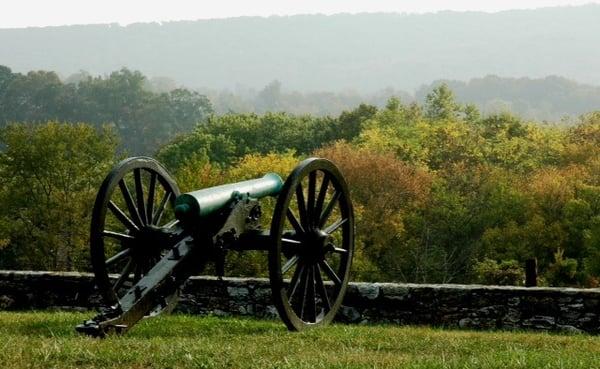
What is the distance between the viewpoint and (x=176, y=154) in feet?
194

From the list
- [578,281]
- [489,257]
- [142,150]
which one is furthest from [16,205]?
[142,150]

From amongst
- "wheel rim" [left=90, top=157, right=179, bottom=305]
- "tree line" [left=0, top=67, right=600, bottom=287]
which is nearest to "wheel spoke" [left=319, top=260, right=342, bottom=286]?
"wheel rim" [left=90, top=157, right=179, bottom=305]

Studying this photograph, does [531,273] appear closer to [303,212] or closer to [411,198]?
[303,212]

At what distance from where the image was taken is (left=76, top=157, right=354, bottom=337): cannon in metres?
8.73

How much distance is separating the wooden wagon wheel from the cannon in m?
0.01

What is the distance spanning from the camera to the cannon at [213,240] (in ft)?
28.6

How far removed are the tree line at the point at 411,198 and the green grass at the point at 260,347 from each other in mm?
26181

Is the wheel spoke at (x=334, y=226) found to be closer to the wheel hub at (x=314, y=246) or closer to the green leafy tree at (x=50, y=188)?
the wheel hub at (x=314, y=246)


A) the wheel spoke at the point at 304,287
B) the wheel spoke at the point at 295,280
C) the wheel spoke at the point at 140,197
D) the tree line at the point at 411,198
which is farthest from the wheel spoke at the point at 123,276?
the tree line at the point at 411,198

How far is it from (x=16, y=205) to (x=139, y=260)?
115ft

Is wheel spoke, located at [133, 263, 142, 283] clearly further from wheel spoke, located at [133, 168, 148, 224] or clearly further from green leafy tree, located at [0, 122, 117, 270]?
green leafy tree, located at [0, 122, 117, 270]

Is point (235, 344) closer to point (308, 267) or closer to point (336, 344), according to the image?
point (336, 344)

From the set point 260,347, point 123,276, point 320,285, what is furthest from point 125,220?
point 260,347

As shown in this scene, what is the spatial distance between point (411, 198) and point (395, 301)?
3578 cm
